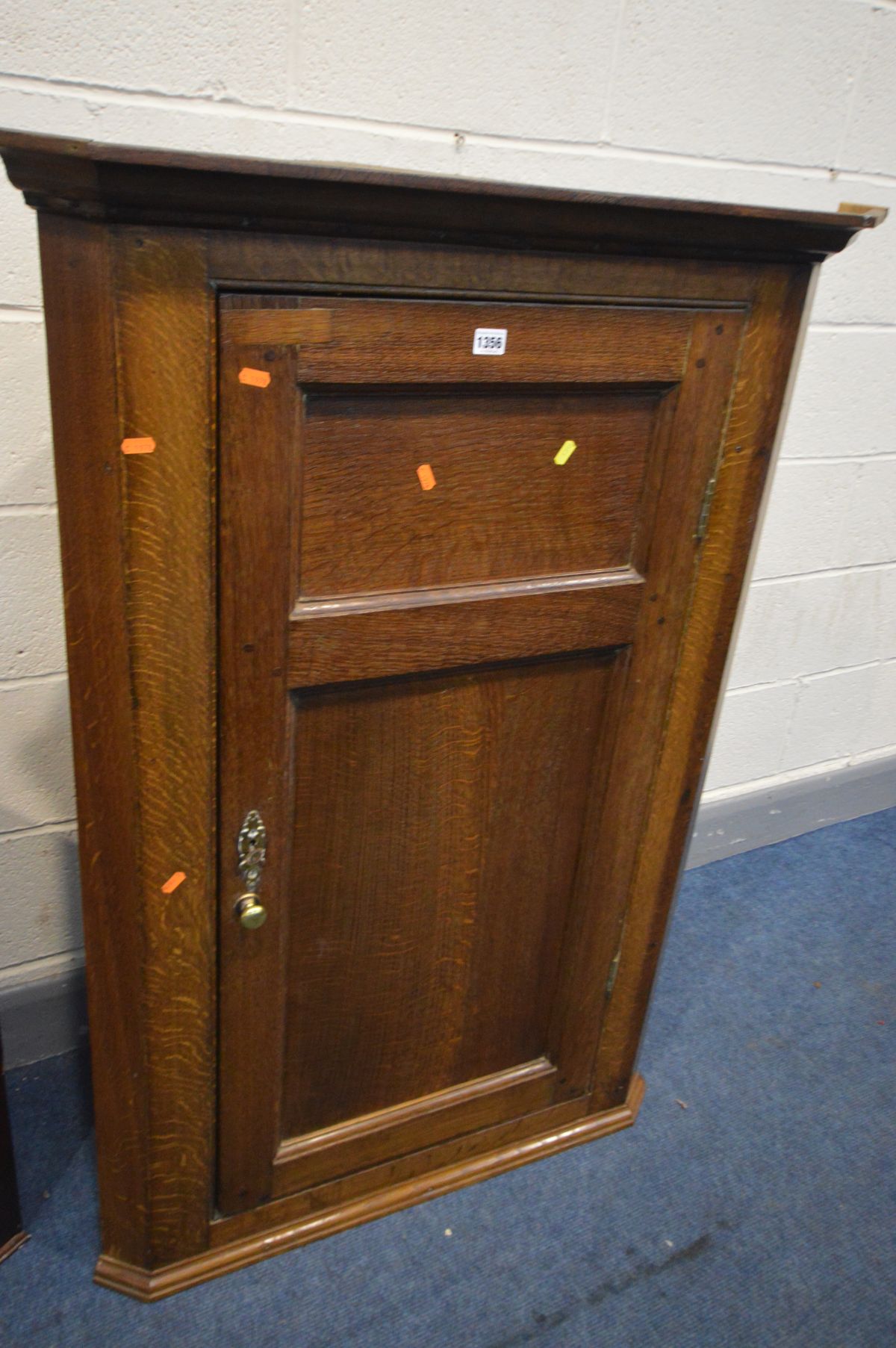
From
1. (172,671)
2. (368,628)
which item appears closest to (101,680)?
(172,671)

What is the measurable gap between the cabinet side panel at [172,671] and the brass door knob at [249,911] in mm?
30

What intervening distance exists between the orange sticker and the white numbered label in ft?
0.63

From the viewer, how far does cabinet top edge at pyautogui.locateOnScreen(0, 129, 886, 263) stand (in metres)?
0.70

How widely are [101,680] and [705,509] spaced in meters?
0.64

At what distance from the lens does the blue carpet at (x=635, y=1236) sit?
3.99 ft

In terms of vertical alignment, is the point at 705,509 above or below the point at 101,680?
above

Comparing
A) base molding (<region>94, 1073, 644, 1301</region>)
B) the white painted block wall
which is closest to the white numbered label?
the white painted block wall

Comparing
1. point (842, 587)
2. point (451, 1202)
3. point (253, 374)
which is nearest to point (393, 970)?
point (451, 1202)

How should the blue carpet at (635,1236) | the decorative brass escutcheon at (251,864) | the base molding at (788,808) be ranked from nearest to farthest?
1. the decorative brass escutcheon at (251,864)
2. the blue carpet at (635,1236)
3. the base molding at (788,808)

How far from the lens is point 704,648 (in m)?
1.16

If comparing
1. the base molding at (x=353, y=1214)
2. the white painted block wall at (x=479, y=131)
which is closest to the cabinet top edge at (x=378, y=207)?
the white painted block wall at (x=479, y=131)

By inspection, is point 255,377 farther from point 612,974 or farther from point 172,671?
point 612,974

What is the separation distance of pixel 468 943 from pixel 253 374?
73cm

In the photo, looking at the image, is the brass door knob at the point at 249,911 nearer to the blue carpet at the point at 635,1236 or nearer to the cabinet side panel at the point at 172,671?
the cabinet side panel at the point at 172,671
